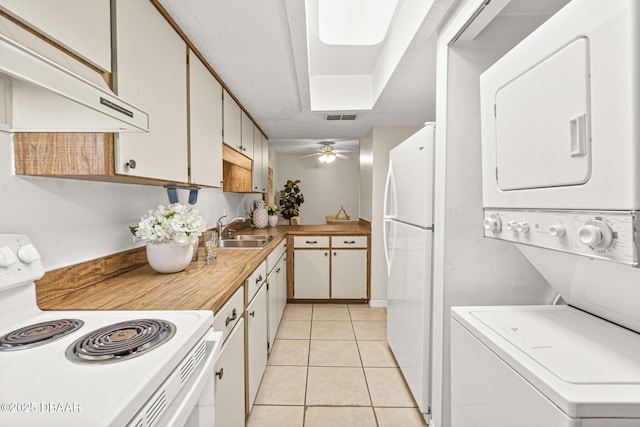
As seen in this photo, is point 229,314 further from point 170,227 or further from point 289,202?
point 289,202

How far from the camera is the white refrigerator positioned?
172cm

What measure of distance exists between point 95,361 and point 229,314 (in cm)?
66

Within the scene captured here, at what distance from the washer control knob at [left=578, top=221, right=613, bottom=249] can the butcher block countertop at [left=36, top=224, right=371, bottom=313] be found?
43.5 inches

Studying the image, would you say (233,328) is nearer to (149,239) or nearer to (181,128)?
(149,239)

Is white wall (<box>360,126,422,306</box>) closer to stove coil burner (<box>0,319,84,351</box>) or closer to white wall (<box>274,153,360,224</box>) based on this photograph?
white wall (<box>274,153,360,224</box>)

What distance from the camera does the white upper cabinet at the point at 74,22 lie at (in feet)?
2.58

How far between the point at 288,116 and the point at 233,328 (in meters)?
2.32

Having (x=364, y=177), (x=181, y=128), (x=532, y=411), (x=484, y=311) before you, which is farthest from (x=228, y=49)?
(x=364, y=177)

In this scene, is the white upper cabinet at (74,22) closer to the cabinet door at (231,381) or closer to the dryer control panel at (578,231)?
the cabinet door at (231,381)

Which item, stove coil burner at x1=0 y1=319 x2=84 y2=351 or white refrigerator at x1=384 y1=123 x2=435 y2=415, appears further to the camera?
white refrigerator at x1=384 y1=123 x2=435 y2=415

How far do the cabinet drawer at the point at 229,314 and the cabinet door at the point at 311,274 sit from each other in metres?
2.13

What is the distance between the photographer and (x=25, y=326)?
901 mm

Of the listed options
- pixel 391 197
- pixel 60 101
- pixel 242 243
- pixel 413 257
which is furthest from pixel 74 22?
pixel 242 243

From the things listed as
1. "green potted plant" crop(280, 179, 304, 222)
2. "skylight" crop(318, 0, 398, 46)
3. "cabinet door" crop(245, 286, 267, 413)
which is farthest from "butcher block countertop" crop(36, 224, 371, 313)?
"green potted plant" crop(280, 179, 304, 222)
